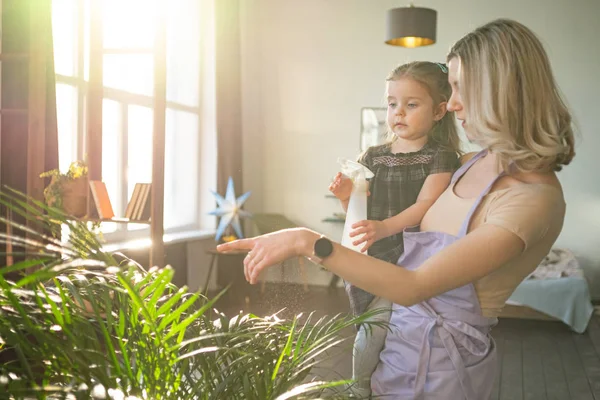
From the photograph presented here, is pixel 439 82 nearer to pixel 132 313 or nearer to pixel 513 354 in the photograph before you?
pixel 132 313

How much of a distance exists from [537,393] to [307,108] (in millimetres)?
5011

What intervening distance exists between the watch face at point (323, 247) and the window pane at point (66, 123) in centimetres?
452

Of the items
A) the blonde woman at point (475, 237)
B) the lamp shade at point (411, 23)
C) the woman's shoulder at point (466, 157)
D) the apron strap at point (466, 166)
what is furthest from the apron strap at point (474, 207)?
the lamp shade at point (411, 23)

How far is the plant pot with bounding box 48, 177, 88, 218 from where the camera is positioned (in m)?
4.27

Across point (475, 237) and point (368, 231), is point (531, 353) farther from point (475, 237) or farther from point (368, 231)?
point (475, 237)

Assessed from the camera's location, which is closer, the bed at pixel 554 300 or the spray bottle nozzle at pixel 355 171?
the spray bottle nozzle at pixel 355 171

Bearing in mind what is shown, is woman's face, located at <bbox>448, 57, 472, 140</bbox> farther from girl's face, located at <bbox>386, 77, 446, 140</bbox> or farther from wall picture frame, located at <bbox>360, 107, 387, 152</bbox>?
wall picture frame, located at <bbox>360, 107, 387, 152</bbox>

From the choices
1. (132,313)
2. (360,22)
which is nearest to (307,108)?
(360,22)

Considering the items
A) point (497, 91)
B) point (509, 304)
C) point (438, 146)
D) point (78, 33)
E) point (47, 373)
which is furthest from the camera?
point (509, 304)

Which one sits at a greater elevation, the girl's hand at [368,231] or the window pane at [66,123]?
the window pane at [66,123]

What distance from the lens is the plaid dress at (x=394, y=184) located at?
5.29 ft

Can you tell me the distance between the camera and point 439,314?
1399 mm

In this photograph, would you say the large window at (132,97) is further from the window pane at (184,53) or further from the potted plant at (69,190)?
the potted plant at (69,190)

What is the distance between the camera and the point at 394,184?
5.61 feet
